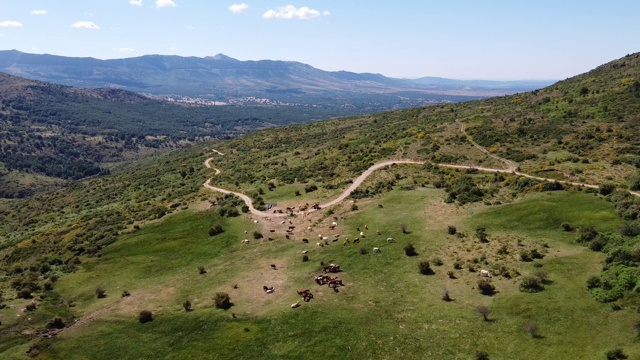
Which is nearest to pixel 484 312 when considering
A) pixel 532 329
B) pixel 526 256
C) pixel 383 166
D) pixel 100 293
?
pixel 532 329

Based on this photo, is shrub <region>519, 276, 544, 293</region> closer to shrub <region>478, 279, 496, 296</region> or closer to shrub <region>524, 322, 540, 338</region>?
shrub <region>478, 279, 496, 296</region>

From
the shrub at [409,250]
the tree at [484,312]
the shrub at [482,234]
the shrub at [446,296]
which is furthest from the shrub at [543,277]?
the shrub at [409,250]

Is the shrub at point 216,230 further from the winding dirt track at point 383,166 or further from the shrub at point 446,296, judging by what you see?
the shrub at point 446,296

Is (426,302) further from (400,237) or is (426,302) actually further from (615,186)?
(615,186)

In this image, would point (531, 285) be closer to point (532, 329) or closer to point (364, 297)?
point (532, 329)

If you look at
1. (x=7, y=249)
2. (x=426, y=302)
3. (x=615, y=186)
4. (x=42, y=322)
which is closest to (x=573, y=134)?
(x=615, y=186)
